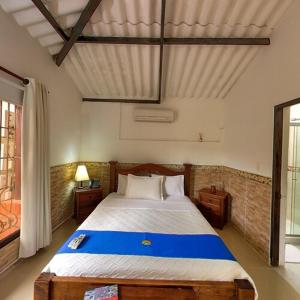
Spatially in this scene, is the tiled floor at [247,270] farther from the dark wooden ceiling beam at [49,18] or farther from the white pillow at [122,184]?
the dark wooden ceiling beam at [49,18]

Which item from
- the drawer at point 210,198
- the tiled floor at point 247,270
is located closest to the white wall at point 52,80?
the tiled floor at point 247,270

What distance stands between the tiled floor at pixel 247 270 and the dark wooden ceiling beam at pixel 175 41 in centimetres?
267

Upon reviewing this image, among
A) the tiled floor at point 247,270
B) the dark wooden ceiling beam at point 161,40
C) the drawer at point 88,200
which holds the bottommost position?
the tiled floor at point 247,270

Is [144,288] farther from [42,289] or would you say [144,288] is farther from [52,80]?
[52,80]

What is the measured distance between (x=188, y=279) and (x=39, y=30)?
Answer: 2.94m

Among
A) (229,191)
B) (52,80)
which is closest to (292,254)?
(229,191)

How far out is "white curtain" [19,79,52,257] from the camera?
2.37 metres

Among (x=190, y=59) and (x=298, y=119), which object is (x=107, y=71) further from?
(x=298, y=119)

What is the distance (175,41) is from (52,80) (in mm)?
1788

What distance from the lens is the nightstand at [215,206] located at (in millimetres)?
3645

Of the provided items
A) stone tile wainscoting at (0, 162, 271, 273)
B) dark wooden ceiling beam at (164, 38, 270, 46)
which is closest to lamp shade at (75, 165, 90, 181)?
stone tile wainscoting at (0, 162, 271, 273)

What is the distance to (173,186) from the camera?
387 centimetres

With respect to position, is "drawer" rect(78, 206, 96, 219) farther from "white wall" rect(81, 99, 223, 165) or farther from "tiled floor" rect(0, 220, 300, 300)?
"white wall" rect(81, 99, 223, 165)

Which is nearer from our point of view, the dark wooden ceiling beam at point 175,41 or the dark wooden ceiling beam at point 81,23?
the dark wooden ceiling beam at point 81,23
